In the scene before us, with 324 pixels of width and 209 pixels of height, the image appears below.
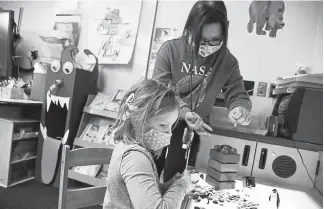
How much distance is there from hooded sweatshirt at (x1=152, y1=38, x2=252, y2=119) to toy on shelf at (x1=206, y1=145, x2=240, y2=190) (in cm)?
47

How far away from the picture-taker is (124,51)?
6.95ft

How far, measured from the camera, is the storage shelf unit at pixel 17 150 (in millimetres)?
1967

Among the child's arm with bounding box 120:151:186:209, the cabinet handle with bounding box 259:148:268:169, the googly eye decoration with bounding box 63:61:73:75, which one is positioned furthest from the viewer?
the googly eye decoration with bounding box 63:61:73:75

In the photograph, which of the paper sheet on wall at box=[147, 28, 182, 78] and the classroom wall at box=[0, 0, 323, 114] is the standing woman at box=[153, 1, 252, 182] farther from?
the paper sheet on wall at box=[147, 28, 182, 78]

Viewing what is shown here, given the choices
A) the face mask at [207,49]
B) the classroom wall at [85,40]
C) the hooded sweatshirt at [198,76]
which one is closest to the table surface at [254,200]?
the hooded sweatshirt at [198,76]

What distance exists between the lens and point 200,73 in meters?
1.33

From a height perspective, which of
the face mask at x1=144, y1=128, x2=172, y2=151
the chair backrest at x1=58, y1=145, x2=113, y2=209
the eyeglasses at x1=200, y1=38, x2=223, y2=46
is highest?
the eyeglasses at x1=200, y1=38, x2=223, y2=46

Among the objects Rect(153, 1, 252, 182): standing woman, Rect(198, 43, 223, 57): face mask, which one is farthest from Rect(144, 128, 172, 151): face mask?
Rect(198, 43, 223, 57): face mask

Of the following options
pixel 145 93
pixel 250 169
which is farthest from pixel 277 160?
pixel 145 93

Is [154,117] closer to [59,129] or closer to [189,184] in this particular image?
[189,184]

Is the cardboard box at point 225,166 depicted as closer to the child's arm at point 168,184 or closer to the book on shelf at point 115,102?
the child's arm at point 168,184

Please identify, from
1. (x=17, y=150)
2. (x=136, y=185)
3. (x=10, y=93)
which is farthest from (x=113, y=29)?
(x=136, y=185)

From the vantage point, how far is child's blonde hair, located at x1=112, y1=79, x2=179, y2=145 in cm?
71

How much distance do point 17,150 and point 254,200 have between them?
6.81ft
